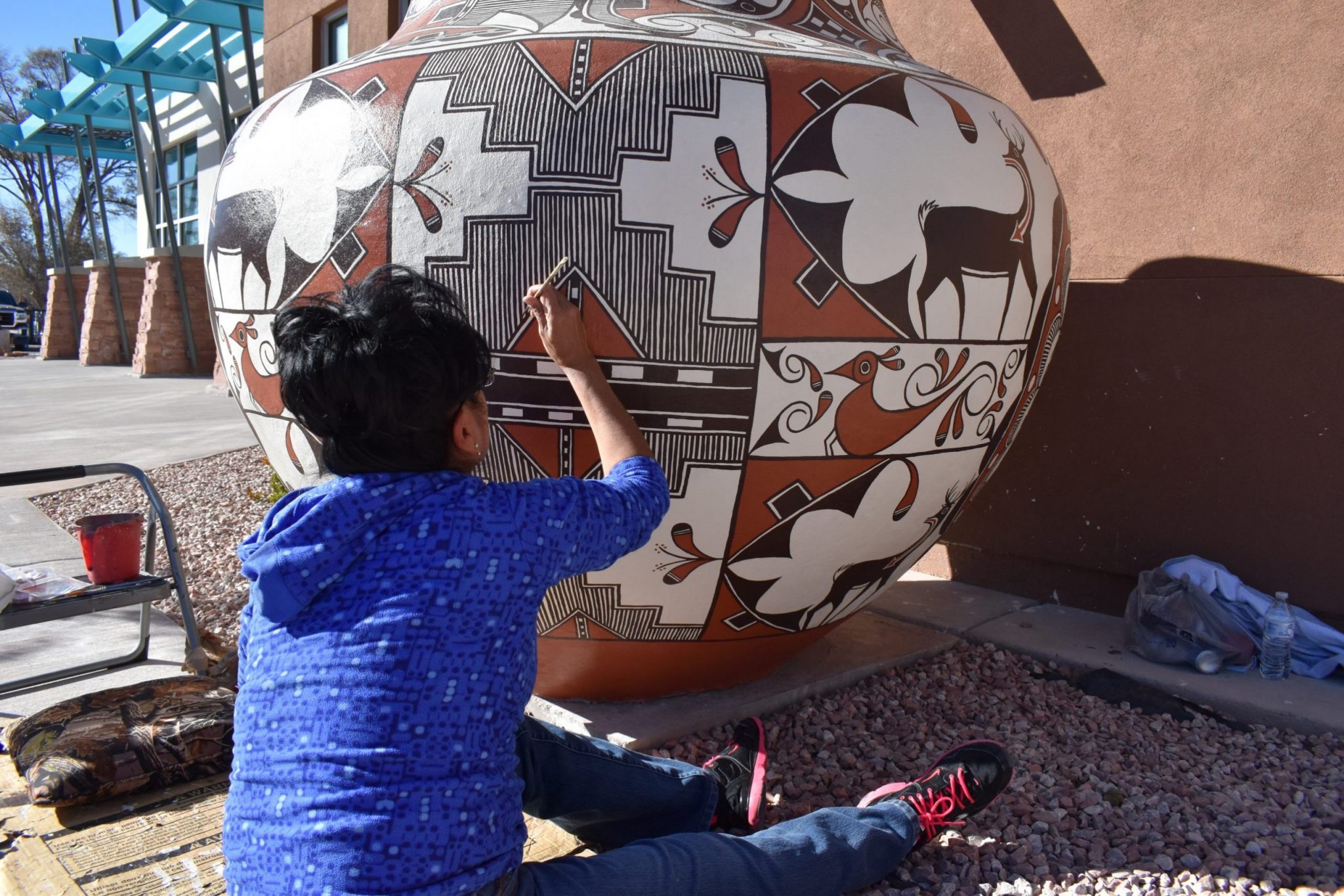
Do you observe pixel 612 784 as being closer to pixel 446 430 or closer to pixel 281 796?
pixel 281 796

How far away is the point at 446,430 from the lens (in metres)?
1.19

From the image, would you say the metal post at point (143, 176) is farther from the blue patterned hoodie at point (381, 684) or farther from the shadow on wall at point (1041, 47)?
the blue patterned hoodie at point (381, 684)

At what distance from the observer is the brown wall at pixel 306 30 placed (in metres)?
5.63

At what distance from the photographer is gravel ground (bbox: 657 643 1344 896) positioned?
1575mm

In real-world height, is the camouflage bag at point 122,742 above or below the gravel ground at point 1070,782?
above

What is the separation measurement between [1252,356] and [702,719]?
5.53ft

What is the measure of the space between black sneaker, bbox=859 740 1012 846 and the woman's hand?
852mm

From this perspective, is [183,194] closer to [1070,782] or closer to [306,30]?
[306,30]

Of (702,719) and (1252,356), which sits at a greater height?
(1252,356)

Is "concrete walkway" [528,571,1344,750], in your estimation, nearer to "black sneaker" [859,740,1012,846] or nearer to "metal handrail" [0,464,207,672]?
"black sneaker" [859,740,1012,846]

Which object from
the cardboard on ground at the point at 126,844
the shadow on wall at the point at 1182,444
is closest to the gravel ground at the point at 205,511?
the cardboard on ground at the point at 126,844

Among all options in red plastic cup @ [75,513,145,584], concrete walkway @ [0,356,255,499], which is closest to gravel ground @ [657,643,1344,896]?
red plastic cup @ [75,513,145,584]

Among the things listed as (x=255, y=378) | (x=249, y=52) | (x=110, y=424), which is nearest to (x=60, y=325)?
(x=249, y=52)

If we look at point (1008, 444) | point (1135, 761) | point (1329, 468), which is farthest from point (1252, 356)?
point (1135, 761)
